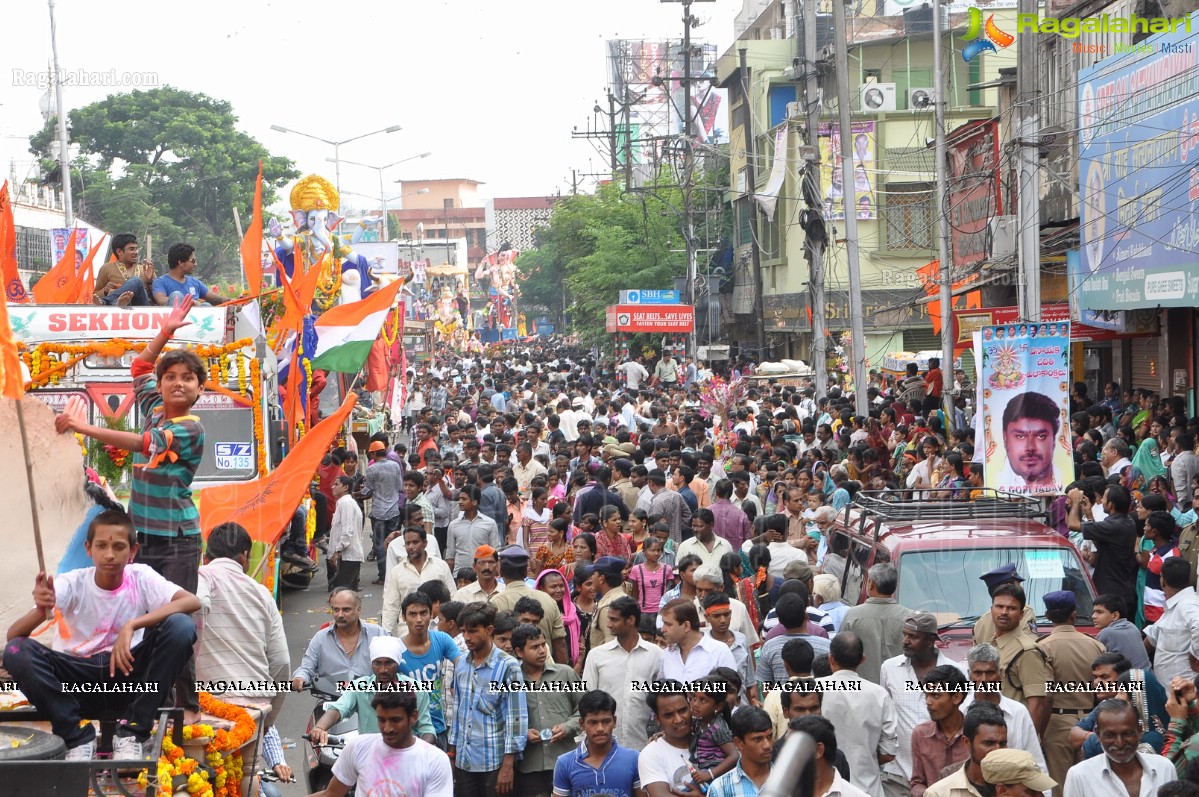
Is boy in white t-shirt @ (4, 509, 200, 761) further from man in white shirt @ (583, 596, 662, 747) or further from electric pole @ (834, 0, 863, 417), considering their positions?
electric pole @ (834, 0, 863, 417)

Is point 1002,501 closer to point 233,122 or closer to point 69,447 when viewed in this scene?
point 69,447

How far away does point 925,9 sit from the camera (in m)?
40.3

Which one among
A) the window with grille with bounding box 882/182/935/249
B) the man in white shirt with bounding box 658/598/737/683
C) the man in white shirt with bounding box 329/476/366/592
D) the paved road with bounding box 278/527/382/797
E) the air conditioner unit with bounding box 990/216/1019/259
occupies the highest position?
the window with grille with bounding box 882/182/935/249

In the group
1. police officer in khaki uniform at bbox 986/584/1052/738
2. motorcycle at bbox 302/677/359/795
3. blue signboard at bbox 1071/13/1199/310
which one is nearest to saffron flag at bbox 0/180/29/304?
motorcycle at bbox 302/677/359/795

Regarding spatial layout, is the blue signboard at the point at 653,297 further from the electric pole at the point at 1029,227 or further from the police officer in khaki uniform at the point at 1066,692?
the police officer in khaki uniform at the point at 1066,692

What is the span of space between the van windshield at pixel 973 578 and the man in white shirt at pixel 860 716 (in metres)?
1.73

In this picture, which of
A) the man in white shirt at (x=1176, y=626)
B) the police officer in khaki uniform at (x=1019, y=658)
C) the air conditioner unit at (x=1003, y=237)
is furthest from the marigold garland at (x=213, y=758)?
the air conditioner unit at (x=1003, y=237)

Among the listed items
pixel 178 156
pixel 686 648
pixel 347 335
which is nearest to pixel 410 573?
pixel 686 648

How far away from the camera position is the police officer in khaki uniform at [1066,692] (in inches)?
296

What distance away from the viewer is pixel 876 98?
3906cm

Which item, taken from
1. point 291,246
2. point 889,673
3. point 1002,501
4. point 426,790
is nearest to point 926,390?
point 291,246

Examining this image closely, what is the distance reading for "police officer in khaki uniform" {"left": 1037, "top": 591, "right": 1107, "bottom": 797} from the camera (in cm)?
752

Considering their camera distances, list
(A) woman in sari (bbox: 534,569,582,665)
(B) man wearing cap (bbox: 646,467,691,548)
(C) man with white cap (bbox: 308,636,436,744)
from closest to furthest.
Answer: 1. (C) man with white cap (bbox: 308,636,436,744)
2. (A) woman in sari (bbox: 534,569,582,665)
3. (B) man wearing cap (bbox: 646,467,691,548)

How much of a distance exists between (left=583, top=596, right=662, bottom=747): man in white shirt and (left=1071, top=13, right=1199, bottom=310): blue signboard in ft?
30.4
